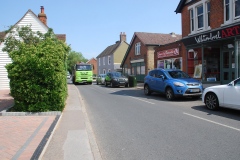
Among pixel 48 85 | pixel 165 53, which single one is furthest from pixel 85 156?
pixel 165 53

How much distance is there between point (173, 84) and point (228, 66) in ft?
17.8

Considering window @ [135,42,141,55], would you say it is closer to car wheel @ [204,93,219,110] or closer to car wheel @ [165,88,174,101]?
car wheel @ [165,88,174,101]

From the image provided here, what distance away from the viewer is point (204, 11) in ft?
56.6

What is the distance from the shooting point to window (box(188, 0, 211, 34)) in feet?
55.8

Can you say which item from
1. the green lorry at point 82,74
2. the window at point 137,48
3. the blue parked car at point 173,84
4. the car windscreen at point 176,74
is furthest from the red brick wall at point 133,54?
the car windscreen at point 176,74

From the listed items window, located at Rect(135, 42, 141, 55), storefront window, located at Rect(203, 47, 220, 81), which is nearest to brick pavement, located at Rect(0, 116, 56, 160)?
storefront window, located at Rect(203, 47, 220, 81)

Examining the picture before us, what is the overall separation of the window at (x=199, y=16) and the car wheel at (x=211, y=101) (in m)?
8.73

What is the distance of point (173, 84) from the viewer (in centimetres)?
1265

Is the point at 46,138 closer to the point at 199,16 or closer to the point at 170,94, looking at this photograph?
the point at 170,94

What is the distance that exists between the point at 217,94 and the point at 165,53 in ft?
50.5

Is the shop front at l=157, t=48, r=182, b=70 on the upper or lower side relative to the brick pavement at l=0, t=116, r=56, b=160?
upper

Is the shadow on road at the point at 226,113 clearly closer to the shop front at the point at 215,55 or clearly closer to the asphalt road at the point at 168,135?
the asphalt road at the point at 168,135

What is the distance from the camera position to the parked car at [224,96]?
829 centimetres


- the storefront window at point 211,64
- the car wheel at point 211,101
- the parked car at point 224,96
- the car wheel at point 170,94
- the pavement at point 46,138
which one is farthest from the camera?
the storefront window at point 211,64
